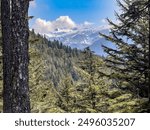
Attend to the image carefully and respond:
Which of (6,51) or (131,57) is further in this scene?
(131,57)

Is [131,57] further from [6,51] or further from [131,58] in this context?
[6,51]

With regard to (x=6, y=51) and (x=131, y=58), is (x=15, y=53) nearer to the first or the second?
(x=6, y=51)

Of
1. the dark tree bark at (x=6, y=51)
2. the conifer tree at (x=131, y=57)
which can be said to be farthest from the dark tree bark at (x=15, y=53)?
the conifer tree at (x=131, y=57)

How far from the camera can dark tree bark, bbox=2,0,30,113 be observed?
695cm

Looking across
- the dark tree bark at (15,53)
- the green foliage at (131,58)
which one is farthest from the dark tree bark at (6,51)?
the green foliage at (131,58)

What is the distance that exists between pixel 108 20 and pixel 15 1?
42.3ft

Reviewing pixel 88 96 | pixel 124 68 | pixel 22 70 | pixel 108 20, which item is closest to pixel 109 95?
pixel 124 68

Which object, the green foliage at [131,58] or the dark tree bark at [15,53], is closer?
the dark tree bark at [15,53]

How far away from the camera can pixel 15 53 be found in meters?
6.96

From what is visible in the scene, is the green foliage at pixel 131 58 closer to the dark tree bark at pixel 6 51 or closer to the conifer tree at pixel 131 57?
the conifer tree at pixel 131 57

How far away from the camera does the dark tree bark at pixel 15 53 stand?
6953mm

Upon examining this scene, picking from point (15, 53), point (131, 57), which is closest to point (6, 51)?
point (15, 53)

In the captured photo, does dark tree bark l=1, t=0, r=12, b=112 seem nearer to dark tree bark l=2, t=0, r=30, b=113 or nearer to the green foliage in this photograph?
dark tree bark l=2, t=0, r=30, b=113

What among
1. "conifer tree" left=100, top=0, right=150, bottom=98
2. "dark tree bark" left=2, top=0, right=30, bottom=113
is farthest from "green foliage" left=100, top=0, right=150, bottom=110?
"dark tree bark" left=2, top=0, right=30, bottom=113
